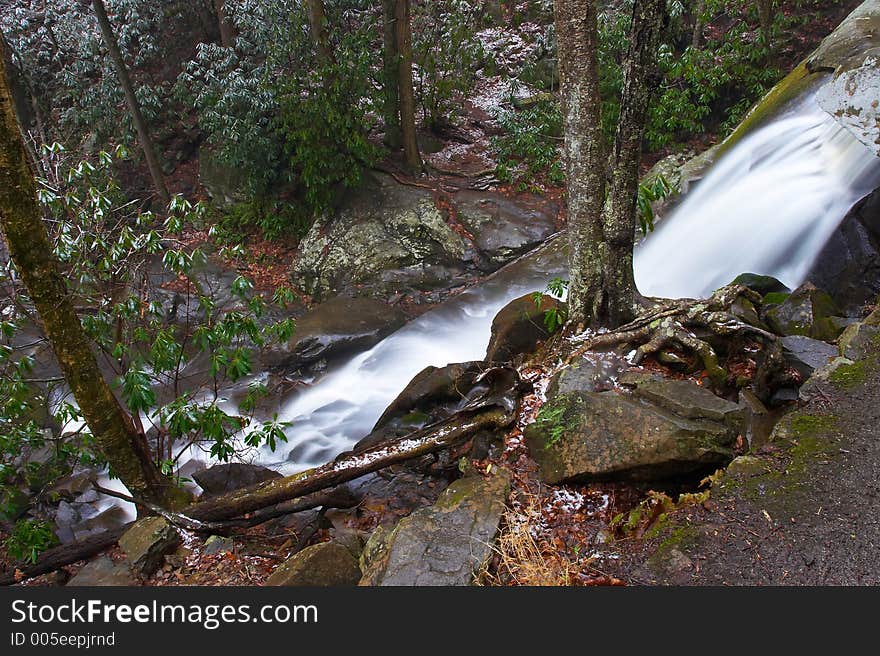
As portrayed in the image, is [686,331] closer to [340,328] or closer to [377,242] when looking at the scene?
[340,328]

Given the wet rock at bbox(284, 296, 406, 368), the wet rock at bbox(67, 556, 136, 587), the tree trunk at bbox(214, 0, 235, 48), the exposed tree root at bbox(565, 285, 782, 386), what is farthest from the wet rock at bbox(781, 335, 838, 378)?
the tree trunk at bbox(214, 0, 235, 48)

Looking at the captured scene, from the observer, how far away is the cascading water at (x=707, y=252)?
6922 millimetres

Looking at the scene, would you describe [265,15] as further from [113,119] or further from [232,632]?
[232,632]

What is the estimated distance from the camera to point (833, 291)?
6129mm

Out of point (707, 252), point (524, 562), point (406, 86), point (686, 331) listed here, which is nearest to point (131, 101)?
point (406, 86)

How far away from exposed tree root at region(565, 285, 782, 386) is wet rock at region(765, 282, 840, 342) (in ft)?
1.03

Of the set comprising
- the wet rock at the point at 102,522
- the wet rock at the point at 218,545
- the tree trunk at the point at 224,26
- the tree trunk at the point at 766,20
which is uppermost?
the tree trunk at the point at 224,26

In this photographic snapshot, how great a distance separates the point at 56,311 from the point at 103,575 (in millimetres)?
2202

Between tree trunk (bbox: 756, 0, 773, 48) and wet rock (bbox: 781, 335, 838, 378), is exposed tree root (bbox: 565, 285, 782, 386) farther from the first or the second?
tree trunk (bbox: 756, 0, 773, 48)

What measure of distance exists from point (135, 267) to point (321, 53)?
6.91 m

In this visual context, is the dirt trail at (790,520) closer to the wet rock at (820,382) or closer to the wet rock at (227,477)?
the wet rock at (820,382)

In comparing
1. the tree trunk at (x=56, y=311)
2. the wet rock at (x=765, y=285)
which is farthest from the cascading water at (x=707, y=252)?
the tree trunk at (x=56, y=311)

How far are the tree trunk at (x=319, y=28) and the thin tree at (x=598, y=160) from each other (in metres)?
6.95

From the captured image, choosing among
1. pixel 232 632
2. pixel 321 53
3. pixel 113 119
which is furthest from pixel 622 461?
pixel 113 119
